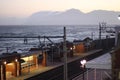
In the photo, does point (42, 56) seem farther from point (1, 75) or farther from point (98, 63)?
point (98, 63)

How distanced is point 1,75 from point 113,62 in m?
10.2

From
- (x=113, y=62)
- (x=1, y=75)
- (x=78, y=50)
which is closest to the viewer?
(x=113, y=62)

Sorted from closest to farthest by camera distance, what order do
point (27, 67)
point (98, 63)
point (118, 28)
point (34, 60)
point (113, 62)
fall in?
point (113, 62) → point (98, 63) → point (118, 28) → point (27, 67) → point (34, 60)

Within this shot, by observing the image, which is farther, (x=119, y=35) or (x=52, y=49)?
(x=52, y=49)

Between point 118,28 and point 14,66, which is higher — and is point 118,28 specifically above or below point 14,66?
above

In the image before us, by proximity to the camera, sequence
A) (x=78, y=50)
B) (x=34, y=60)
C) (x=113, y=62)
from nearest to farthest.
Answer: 1. (x=113, y=62)
2. (x=34, y=60)
3. (x=78, y=50)

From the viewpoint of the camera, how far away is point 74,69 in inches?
1160

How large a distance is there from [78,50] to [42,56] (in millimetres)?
11508

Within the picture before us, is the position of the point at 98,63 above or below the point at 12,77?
above

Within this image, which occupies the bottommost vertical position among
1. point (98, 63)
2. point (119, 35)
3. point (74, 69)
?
point (74, 69)

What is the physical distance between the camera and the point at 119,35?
612 inches

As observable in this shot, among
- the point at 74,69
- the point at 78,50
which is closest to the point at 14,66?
the point at 74,69

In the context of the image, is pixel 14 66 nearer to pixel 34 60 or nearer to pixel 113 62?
pixel 34 60

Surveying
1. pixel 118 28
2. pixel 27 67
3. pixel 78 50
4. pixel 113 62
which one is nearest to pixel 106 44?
pixel 78 50
